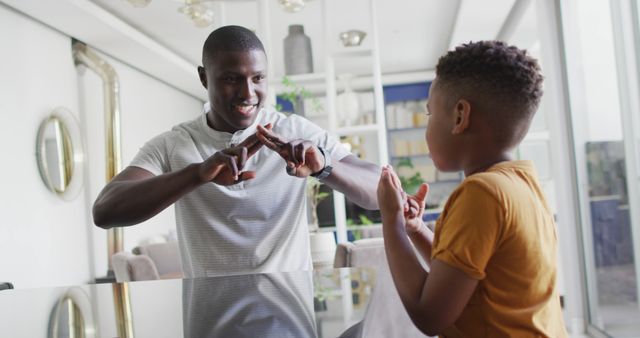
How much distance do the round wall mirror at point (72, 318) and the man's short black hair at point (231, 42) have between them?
0.60 metres

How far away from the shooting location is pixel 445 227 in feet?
2.63

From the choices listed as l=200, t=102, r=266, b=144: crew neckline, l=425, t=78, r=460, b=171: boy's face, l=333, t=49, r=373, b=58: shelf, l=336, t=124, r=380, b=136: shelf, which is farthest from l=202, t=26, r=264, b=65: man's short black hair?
l=333, t=49, r=373, b=58: shelf

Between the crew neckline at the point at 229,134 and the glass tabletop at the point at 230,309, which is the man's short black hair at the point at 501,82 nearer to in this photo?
the glass tabletop at the point at 230,309

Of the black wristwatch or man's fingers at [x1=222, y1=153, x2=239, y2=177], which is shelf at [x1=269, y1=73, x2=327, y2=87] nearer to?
the black wristwatch

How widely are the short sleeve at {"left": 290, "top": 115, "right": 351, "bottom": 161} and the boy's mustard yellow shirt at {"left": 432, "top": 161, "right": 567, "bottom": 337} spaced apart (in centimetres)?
76

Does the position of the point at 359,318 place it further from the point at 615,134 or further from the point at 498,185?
the point at 615,134

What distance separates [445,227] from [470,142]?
16 centimetres

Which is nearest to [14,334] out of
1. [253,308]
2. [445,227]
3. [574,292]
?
[253,308]

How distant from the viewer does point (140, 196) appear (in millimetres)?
1331

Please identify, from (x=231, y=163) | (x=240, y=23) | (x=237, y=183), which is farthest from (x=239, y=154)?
(x=240, y=23)

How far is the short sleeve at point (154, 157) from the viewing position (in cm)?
146

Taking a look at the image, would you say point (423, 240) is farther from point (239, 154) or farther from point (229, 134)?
point (229, 134)

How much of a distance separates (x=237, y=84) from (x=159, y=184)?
294 mm

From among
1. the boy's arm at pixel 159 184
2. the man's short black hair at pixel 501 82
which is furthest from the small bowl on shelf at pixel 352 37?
the man's short black hair at pixel 501 82
